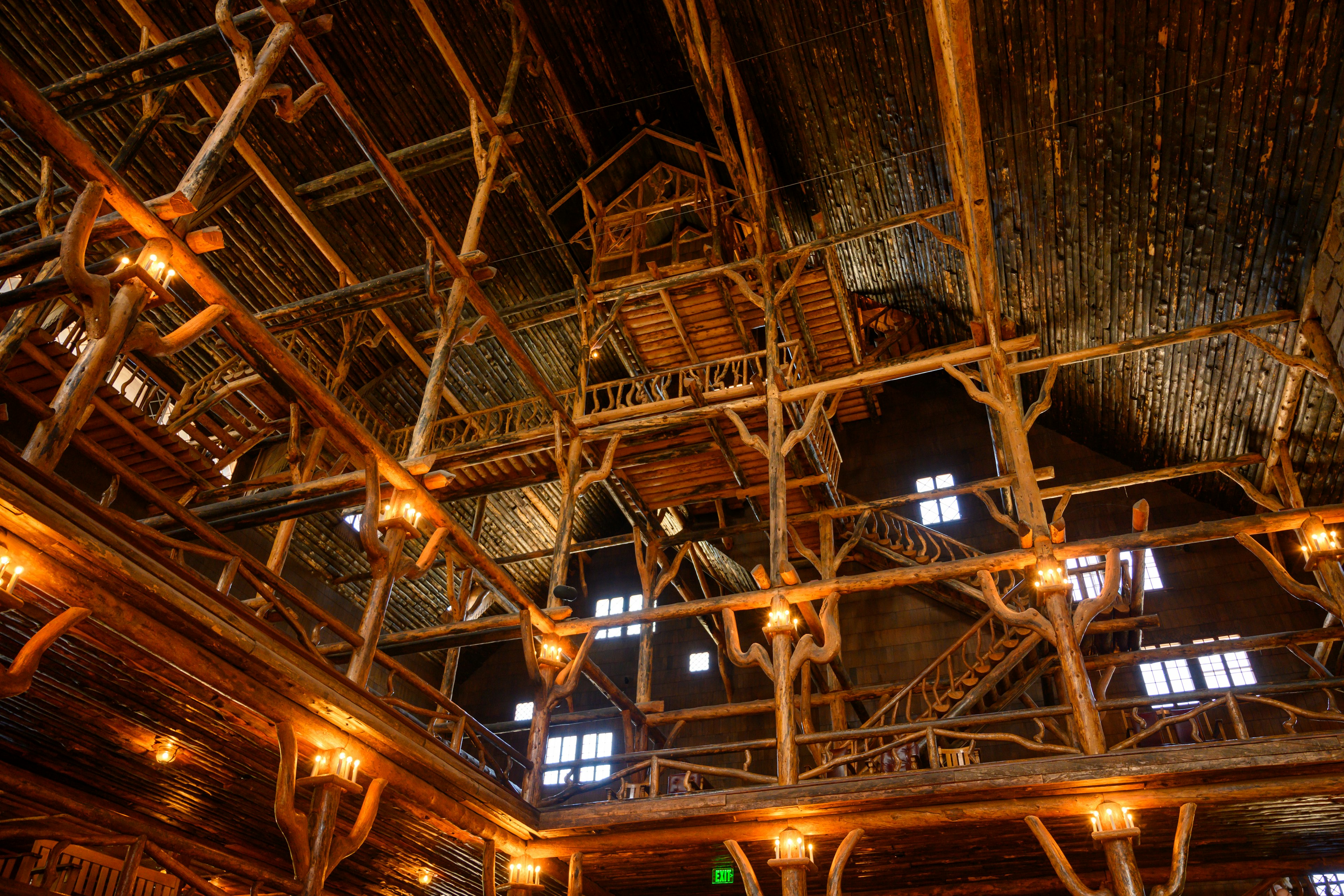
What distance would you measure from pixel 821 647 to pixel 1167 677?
961 cm

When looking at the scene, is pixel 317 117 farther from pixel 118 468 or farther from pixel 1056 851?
pixel 1056 851

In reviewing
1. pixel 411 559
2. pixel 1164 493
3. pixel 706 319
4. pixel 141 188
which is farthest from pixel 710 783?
pixel 141 188

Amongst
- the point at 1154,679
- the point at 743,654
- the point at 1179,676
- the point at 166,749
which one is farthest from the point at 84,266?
the point at 1179,676

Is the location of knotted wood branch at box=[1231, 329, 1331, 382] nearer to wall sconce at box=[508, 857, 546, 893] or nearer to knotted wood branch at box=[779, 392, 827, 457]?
knotted wood branch at box=[779, 392, 827, 457]

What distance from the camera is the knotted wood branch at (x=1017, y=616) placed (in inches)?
378

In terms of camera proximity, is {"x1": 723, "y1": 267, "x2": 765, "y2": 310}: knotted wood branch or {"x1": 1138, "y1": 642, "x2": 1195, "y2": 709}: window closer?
{"x1": 723, "y1": 267, "x2": 765, "y2": 310}: knotted wood branch

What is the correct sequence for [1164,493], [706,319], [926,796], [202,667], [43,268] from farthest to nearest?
[1164,493] → [706,319] → [43,268] → [926,796] → [202,667]

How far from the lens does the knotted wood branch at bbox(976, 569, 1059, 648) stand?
961 centimetres

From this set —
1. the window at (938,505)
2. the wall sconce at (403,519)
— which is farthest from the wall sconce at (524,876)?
the window at (938,505)

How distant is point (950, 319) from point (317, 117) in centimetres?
1440

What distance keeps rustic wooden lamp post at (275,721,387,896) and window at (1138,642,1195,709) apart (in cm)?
1427

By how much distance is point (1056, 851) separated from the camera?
8.06m

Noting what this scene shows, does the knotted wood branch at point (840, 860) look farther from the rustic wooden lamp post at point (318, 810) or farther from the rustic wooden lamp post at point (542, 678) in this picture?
the rustic wooden lamp post at point (318, 810)

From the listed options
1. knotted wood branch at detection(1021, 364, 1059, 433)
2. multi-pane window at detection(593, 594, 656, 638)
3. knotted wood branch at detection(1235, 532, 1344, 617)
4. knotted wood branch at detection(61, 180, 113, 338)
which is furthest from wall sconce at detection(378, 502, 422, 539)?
multi-pane window at detection(593, 594, 656, 638)
